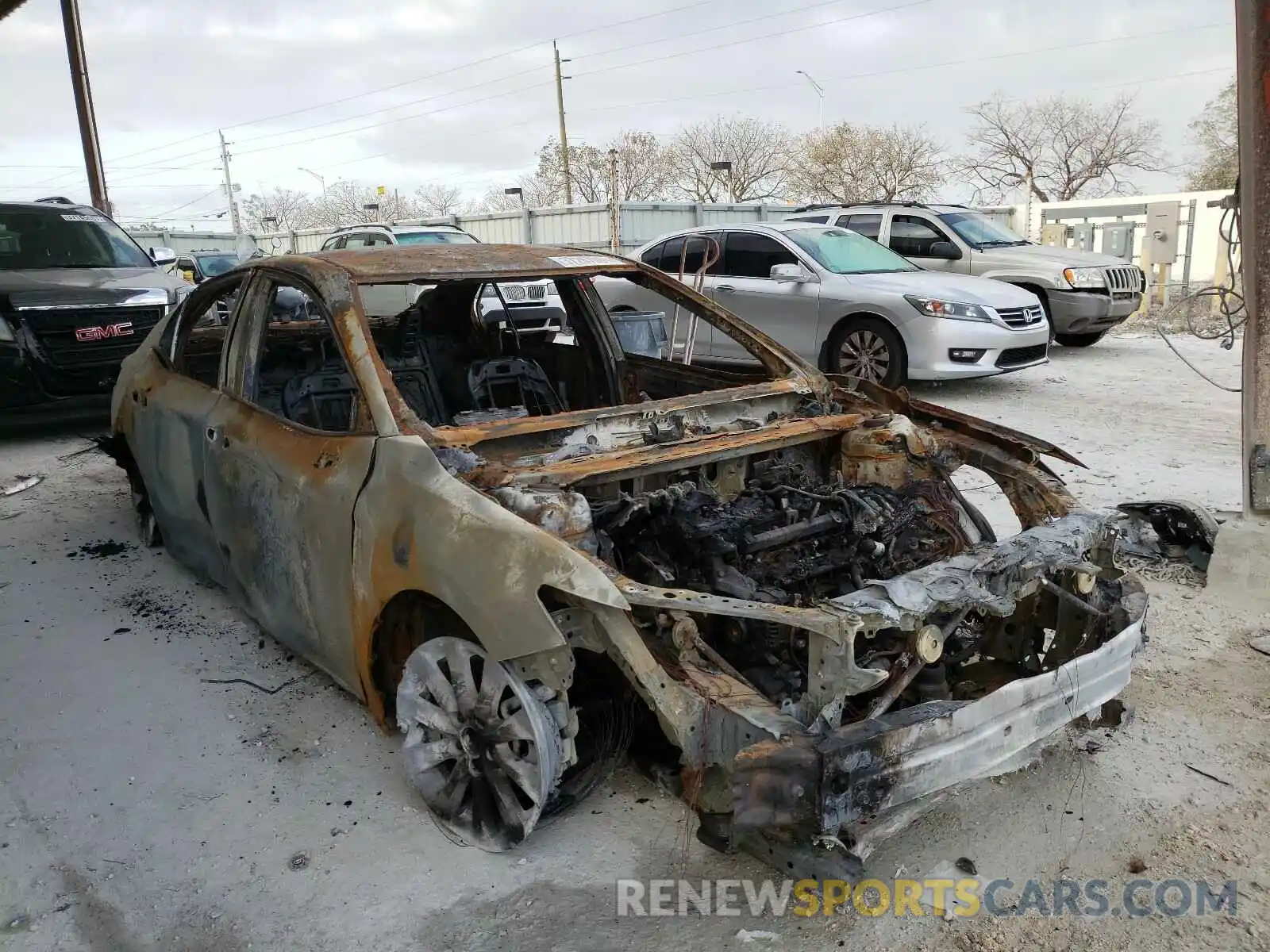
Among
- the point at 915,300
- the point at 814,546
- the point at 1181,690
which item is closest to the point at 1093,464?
the point at 915,300

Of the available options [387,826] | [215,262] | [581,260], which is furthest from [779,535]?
[215,262]

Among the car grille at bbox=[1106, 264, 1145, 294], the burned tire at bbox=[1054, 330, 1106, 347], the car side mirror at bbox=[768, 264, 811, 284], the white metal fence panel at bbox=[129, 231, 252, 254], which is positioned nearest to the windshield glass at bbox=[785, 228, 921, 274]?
the car side mirror at bbox=[768, 264, 811, 284]

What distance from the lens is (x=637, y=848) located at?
8.95ft

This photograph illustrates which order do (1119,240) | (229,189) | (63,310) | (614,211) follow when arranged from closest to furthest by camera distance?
(63,310) < (1119,240) < (614,211) < (229,189)

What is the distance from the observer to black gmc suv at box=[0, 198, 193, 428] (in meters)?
7.24

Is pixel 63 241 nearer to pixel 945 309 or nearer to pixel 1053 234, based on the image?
pixel 945 309

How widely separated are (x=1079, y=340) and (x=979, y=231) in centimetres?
202

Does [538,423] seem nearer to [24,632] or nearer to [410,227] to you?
[24,632]

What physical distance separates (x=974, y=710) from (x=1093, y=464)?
476 cm

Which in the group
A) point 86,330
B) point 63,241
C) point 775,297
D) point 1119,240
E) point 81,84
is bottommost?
point 775,297

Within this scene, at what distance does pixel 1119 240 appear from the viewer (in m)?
16.2

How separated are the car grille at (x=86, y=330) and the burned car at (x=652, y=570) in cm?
370

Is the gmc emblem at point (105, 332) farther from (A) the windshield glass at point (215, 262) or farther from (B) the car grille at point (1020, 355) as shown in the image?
(A) the windshield glass at point (215, 262)

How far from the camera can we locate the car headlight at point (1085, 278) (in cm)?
1074
